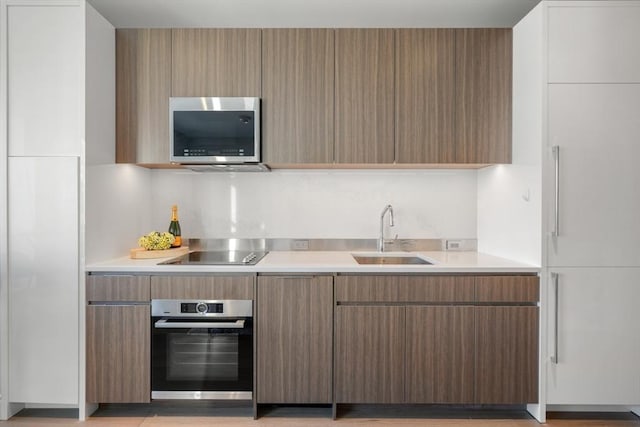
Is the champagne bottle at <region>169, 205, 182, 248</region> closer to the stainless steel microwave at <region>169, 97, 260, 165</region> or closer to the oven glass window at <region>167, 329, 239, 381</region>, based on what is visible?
the stainless steel microwave at <region>169, 97, 260, 165</region>

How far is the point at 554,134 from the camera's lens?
2.03 metres

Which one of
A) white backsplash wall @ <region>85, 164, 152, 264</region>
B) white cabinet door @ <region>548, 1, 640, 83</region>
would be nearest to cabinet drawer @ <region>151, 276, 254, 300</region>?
white backsplash wall @ <region>85, 164, 152, 264</region>

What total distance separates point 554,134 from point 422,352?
4.39 feet

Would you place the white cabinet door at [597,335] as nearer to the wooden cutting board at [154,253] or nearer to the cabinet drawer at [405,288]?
the cabinet drawer at [405,288]

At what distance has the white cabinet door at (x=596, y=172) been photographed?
6.63ft

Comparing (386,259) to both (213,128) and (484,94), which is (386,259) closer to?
(484,94)

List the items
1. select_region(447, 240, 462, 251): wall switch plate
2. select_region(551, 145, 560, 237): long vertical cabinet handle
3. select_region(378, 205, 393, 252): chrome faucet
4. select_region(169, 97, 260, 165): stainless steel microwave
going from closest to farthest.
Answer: select_region(551, 145, 560, 237): long vertical cabinet handle, select_region(169, 97, 260, 165): stainless steel microwave, select_region(378, 205, 393, 252): chrome faucet, select_region(447, 240, 462, 251): wall switch plate

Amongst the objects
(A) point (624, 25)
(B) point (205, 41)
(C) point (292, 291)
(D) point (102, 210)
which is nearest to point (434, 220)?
(C) point (292, 291)

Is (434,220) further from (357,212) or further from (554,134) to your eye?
(554,134)

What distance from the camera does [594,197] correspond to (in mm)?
2029

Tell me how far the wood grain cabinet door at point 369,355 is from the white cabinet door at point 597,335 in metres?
0.80

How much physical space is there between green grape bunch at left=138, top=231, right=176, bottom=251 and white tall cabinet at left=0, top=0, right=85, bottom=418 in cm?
37

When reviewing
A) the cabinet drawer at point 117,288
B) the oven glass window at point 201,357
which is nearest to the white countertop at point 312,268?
the cabinet drawer at point 117,288

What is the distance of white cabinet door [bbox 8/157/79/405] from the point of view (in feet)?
6.79
